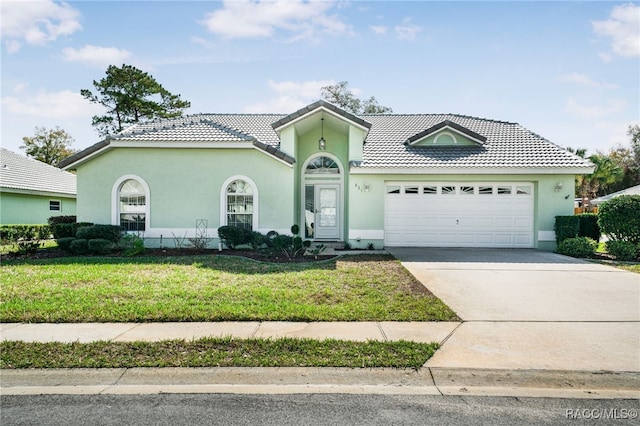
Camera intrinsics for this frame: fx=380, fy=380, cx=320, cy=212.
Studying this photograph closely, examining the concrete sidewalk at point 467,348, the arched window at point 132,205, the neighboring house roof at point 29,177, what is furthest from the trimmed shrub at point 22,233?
the concrete sidewalk at point 467,348

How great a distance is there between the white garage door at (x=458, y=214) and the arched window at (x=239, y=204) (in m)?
5.29

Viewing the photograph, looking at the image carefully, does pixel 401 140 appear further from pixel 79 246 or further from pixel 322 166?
pixel 79 246

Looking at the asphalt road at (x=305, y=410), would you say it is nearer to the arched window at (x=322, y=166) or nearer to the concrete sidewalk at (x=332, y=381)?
the concrete sidewalk at (x=332, y=381)

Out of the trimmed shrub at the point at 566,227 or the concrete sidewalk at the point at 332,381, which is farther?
the trimmed shrub at the point at 566,227

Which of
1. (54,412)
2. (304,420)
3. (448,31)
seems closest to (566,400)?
(304,420)

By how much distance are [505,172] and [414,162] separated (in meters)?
3.41

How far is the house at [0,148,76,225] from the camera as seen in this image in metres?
20.4

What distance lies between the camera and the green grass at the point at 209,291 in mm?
6281

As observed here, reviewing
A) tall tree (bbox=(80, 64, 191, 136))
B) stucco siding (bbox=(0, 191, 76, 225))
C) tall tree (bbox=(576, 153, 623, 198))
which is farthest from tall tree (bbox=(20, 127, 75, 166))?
tall tree (bbox=(576, 153, 623, 198))

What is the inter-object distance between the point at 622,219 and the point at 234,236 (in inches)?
517

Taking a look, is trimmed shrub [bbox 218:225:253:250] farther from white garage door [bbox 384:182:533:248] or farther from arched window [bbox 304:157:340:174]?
white garage door [bbox 384:182:533:248]

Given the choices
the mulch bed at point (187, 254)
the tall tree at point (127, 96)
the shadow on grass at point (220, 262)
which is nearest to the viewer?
the shadow on grass at point (220, 262)

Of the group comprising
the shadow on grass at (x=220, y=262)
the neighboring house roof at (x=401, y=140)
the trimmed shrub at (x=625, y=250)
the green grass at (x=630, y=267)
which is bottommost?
the green grass at (x=630, y=267)

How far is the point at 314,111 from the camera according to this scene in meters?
13.9
